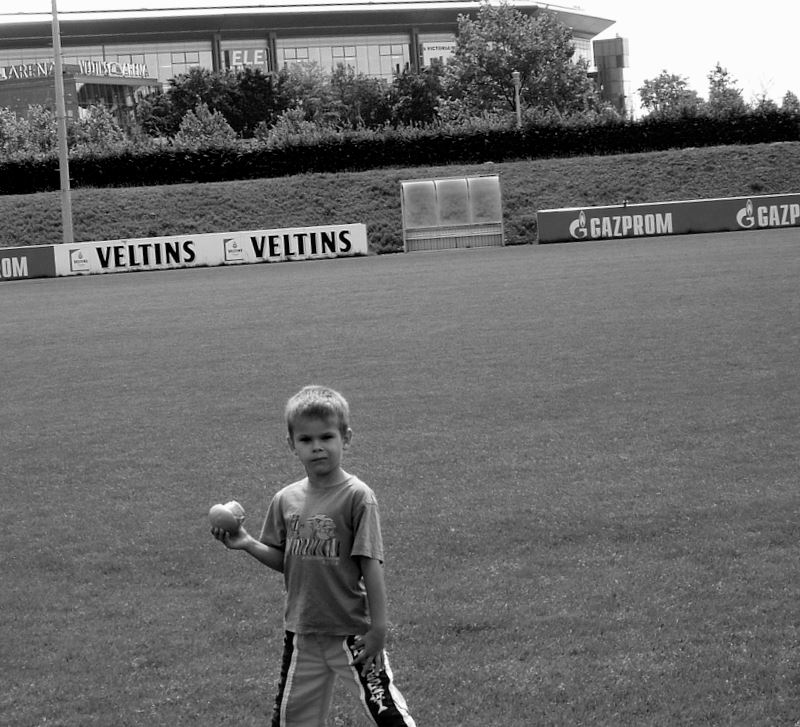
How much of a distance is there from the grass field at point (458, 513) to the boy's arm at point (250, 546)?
36.4 inches

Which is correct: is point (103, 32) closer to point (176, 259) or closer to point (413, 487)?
point (176, 259)

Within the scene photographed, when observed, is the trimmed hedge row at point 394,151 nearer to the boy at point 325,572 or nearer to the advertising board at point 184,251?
the advertising board at point 184,251

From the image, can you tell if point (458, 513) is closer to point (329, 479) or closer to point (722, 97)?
point (329, 479)

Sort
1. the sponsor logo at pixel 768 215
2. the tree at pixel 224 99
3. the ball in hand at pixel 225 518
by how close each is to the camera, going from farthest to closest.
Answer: the tree at pixel 224 99 → the sponsor logo at pixel 768 215 → the ball in hand at pixel 225 518

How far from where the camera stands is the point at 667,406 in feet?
34.3

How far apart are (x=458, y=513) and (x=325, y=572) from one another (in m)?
3.65

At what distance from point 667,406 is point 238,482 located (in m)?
4.01

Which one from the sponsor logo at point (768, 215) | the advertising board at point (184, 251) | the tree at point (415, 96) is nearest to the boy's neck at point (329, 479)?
the advertising board at point (184, 251)

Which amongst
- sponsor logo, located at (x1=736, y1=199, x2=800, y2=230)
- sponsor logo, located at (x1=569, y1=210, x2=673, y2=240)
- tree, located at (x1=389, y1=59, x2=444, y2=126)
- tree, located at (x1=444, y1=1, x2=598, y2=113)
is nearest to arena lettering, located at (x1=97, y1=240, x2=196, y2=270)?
sponsor logo, located at (x1=569, y1=210, x2=673, y2=240)

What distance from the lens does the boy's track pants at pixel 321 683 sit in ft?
12.4

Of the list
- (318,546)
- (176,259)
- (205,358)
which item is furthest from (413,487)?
(176,259)

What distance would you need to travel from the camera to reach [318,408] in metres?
3.71

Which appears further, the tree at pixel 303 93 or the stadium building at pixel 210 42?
the stadium building at pixel 210 42

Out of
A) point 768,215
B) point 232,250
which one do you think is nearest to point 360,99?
point 768,215
